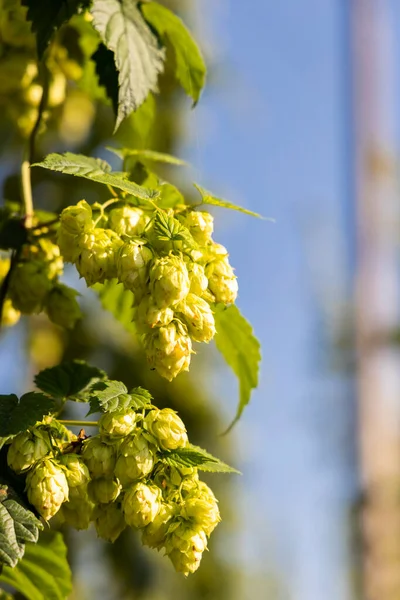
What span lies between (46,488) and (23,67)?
739 mm

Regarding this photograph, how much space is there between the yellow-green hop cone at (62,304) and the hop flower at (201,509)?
13.7 inches

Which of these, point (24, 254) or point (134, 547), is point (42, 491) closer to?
point (24, 254)

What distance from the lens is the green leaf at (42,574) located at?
100cm

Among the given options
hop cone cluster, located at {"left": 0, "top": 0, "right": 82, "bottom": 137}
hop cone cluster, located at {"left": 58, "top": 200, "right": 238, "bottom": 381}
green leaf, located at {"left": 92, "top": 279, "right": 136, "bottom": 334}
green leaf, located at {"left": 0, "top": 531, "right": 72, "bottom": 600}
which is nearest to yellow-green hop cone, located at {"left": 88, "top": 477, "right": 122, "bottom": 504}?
hop cone cluster, located at {"left": 58, "top": 200, "right": 238, "bottom": 381}

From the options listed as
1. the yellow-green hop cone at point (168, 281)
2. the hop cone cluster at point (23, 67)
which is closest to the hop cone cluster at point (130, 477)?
the yellow-green hop cone at point (168, 281)

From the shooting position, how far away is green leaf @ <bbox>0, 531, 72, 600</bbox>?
3.29 ft

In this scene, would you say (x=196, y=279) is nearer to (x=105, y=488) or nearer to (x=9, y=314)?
(x=105, y=488)


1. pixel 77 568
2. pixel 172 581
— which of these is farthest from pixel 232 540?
pixel 77 568

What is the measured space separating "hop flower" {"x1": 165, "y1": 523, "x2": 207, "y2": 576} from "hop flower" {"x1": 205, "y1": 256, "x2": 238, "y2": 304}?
23 centimetres

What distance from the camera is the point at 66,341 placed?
2418 mm

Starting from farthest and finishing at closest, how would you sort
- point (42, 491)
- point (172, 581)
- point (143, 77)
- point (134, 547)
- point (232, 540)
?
point (232, 540)
point (172, 581)
point (134, 547)
point (143, 77)
point (42, 491)

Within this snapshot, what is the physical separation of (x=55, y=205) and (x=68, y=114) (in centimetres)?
31

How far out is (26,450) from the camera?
2.51 ft

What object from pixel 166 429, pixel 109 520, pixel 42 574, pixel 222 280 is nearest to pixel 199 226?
pixel 222 280
